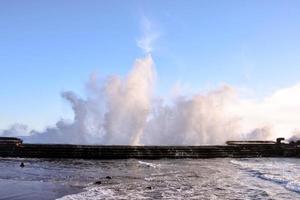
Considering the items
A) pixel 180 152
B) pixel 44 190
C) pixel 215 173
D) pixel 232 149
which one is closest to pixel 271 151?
pixel 232 149

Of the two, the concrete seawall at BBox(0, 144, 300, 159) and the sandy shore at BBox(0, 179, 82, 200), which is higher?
the concrete seawall at BBox(0, 144, 300, 159)

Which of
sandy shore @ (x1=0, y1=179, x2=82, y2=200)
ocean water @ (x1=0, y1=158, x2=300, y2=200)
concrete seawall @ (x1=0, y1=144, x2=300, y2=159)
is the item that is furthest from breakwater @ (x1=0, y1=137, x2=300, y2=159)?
sandy shore @ (x1=0, y1=179, x2=82, y2=200)

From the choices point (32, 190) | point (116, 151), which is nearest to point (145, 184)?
point (32, 190)

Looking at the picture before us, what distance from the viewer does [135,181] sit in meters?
25.2

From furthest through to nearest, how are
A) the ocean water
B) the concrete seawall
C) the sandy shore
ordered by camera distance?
the concrete seawall → the ocean water → the sandy shore

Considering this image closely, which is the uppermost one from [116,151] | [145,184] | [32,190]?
[116,151]

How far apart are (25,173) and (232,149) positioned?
27.7m

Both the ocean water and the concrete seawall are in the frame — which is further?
the concrete seawall

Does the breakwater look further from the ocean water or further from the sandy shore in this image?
the sandy shore

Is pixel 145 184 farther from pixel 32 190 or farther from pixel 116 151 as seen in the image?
pixel 116 151

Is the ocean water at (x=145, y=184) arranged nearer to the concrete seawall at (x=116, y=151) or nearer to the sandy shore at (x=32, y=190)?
the sandy shore at (x=32, y=190)

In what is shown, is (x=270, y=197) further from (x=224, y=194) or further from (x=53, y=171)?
(x=53, y=171)

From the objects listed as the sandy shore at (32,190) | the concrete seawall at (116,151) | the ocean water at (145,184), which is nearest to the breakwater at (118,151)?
the concrete seawall at (116,151)

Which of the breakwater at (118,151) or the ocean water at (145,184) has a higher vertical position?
the breakwater at (118,151)
